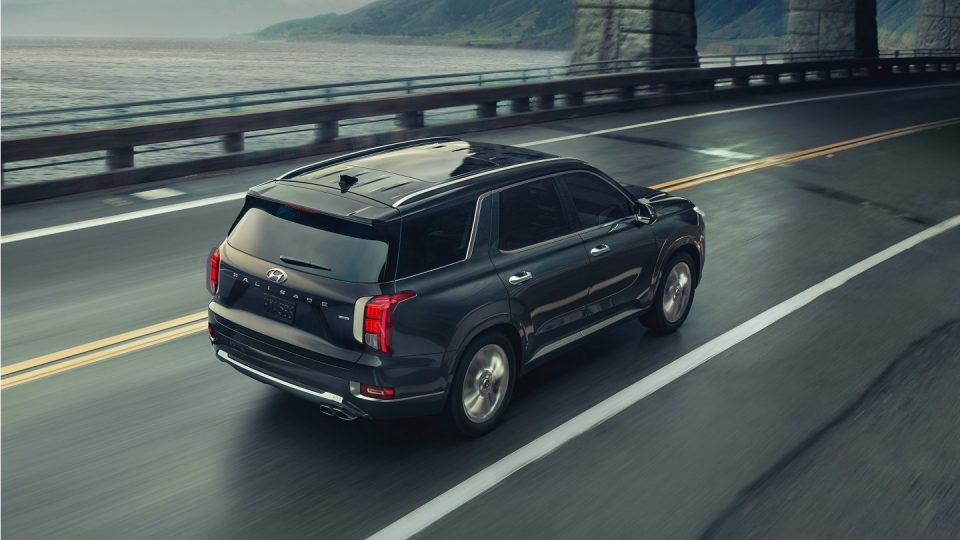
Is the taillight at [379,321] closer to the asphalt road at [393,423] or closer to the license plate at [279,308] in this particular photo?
the license plate at [279,308]

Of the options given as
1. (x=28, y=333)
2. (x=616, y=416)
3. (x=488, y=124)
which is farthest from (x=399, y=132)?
(x=616, y=416)

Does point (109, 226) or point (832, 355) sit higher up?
point (109, 226)

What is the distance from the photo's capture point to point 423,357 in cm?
586

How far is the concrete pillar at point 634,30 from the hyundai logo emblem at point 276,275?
22893 millimetres

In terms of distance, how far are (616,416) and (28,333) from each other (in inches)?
178

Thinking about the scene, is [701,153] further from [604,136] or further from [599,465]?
[599,465]

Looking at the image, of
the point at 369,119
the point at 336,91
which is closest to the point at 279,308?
the point at 369,119

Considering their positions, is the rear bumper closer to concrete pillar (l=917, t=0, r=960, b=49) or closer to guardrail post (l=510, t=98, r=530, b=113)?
guardrail post (l=510, t=98, r=530, b=113)

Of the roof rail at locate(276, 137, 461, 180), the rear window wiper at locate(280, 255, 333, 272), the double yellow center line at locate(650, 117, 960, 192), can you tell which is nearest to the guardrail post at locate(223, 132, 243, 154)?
the double yellow center line at locate(650, 117, 960, 192)

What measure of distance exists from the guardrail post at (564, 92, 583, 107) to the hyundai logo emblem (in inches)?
653

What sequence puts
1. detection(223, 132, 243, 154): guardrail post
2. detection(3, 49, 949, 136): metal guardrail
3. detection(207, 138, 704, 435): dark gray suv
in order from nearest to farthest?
1. detection(207, 138, 704, 435): dark gray suv
2. detection(3, 49, 949, 136): metal guardrail
3. detection(223, 132, 243, 154): guardrail post

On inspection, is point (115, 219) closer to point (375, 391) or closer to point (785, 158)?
point (375, 391)

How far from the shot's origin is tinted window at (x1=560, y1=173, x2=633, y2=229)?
23.7ft

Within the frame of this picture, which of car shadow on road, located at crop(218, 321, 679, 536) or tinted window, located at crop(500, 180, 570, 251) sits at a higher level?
tinted window, located at crop(500, 180, 570, 251)
